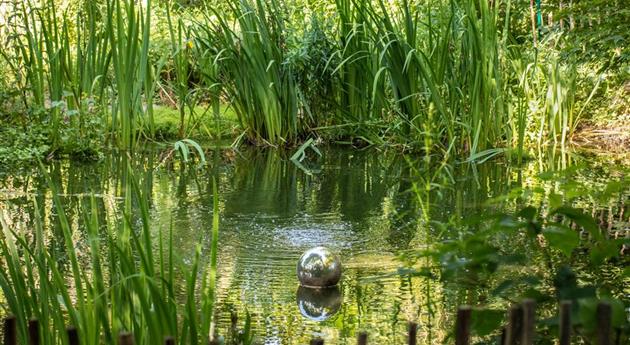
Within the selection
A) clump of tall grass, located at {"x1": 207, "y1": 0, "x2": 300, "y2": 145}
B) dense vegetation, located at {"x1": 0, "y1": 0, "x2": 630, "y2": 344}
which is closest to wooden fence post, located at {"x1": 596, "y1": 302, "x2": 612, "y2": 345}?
dense vegetation, located at {"x1": 0, "y1": 0, "x2": 630, "y2": 344}

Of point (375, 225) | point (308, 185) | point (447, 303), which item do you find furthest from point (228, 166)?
point (447, 303)

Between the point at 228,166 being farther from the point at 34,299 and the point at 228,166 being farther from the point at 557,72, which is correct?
the point at 34,299

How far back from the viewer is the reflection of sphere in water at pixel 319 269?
12.4 ft

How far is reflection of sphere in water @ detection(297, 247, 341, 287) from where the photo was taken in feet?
12.4

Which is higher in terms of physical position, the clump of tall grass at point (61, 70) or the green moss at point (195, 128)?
the clump of tall grass at point (61, 70)

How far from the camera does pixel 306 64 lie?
8641 mm

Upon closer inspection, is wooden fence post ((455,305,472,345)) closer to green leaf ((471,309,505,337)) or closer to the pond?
green leaf ((471,309,505,337))

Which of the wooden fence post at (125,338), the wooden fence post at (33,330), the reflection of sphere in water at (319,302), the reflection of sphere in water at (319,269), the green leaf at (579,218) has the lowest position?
the reflection of sphere in water at (319,302)

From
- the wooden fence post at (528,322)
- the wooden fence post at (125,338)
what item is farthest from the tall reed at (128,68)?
the wooden fence post at (528,322)

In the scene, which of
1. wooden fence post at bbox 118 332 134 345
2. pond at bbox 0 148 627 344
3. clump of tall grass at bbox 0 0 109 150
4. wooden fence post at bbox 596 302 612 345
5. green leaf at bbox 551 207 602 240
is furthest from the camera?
clump of tall grass at bbox 0 0 109 150

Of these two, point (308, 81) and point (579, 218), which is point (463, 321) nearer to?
point (579, 218)

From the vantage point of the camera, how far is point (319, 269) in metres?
3.77

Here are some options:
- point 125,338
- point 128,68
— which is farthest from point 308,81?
point 125,338

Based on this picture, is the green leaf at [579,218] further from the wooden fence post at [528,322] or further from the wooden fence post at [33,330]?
the wooden fence post at [33,330]
